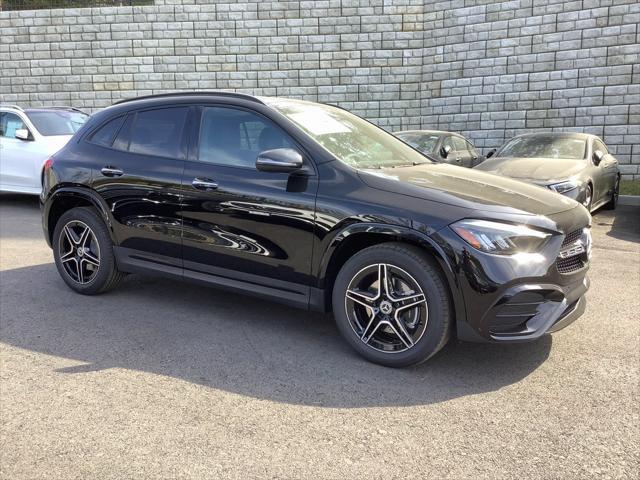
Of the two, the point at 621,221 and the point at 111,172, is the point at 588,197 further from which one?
the point at 111,172

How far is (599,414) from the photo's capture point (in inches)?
120

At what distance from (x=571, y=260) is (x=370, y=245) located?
1.26 meters

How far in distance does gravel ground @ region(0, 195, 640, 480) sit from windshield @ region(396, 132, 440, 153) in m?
6.66

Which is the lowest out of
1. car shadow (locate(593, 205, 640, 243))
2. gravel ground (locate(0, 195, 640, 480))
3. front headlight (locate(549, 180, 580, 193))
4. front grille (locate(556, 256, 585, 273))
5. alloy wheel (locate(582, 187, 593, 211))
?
gravel ground (locate(0, 195, 640, 480))

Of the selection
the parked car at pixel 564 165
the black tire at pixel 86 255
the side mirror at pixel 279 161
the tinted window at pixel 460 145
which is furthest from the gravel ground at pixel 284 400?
the tinted window at pixel 460 145

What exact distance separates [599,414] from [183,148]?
3.36 meters

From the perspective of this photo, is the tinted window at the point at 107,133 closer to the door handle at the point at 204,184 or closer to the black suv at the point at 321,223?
the black suv at the point at 321,223

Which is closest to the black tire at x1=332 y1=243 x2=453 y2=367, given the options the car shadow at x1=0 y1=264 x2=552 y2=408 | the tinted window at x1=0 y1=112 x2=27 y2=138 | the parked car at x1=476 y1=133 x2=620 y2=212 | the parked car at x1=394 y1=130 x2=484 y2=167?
the car shadow at x1=0 y1=264 x2=552 y2=408

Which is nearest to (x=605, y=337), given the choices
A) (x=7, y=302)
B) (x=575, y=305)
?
(x=575, y=305)

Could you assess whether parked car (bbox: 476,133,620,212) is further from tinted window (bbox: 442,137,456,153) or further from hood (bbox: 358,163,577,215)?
hood (bbox: 358,163,577,215)

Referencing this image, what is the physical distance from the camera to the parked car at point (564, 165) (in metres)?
8.22

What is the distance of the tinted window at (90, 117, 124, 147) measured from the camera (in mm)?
4945

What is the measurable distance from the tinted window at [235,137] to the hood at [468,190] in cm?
74

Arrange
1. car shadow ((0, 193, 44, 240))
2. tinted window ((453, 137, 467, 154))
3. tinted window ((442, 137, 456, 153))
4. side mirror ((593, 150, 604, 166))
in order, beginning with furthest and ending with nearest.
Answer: tinted window ((453, 137, 467, 154)) → tinted window ((442, 137, 456, 153)) → side mirror ((593, 150, 604, 166)) → car shadow ((0, 193, 44, 240))
